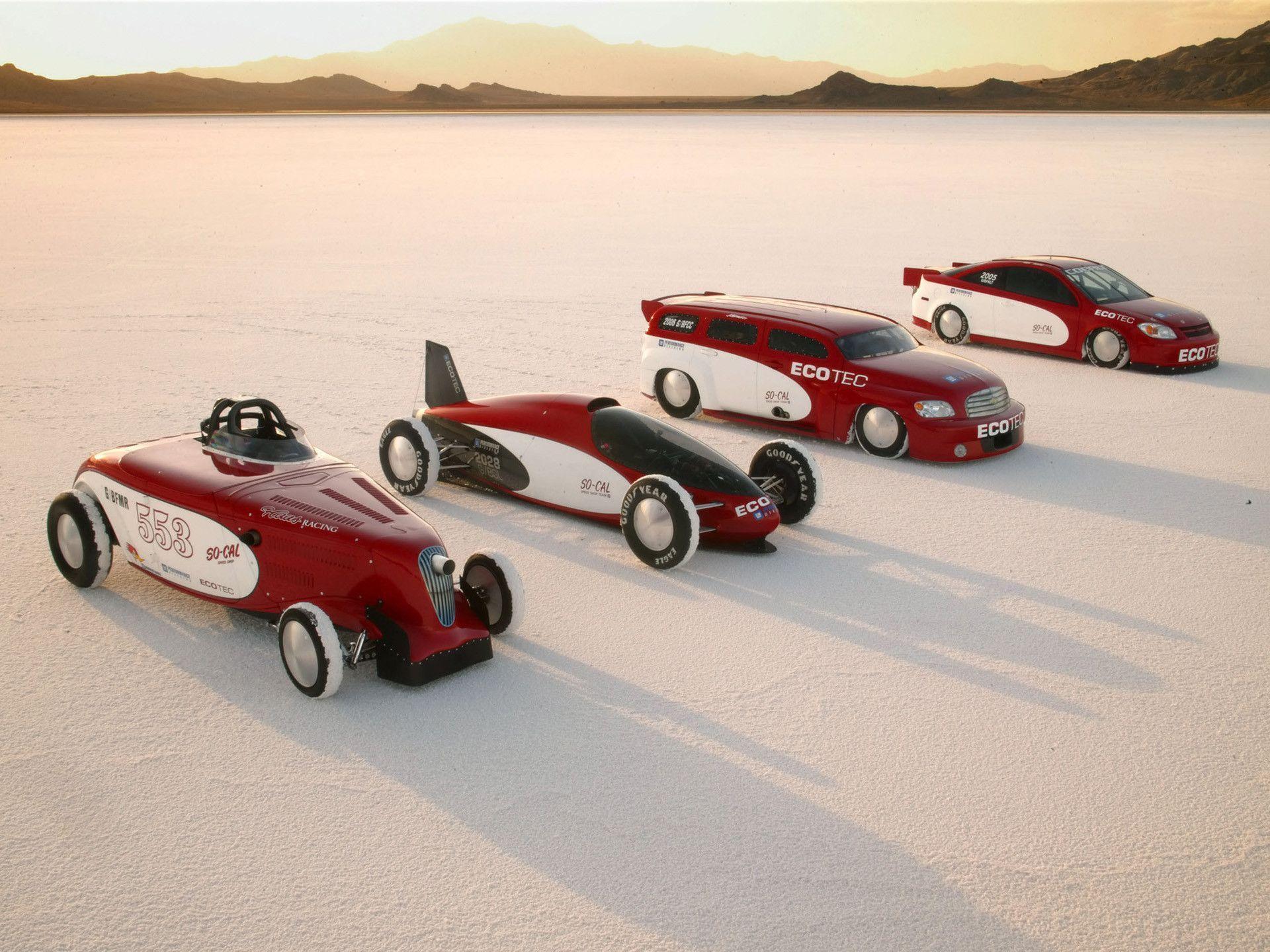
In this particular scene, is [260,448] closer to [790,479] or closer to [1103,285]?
[790,479]

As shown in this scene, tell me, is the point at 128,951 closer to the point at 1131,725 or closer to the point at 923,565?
the point at 1131,725

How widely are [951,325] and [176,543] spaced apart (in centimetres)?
1413

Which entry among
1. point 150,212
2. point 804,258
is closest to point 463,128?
point 150,212

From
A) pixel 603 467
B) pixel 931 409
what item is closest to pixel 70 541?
pixel 603 467

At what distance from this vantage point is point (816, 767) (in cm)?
748

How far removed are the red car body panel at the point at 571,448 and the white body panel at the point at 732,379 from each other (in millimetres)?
3336

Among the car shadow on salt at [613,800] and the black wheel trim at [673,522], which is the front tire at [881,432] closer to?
the black wheel trim at [673,522]

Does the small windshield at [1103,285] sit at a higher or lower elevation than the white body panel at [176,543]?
higher

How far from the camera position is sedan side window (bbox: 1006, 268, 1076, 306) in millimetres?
18406

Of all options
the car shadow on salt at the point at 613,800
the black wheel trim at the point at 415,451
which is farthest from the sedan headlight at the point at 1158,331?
the car shadow on salt at the point at 613,800

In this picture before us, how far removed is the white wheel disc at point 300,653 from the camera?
8086mm

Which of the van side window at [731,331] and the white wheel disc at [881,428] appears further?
the van side window at [731,331]

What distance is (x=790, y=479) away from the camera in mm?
11594

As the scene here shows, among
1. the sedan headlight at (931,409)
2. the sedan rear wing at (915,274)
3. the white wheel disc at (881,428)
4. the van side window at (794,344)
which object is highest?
the sedan rear wing at (915,274)
